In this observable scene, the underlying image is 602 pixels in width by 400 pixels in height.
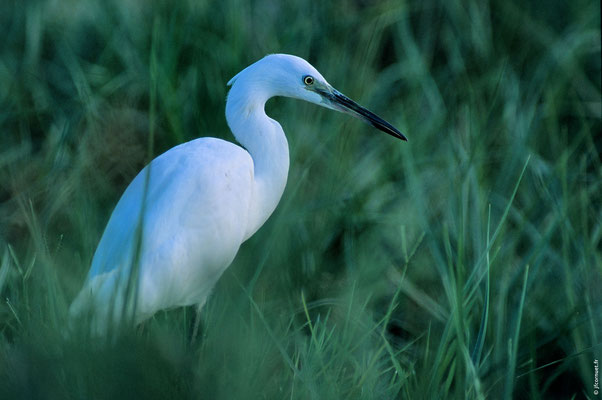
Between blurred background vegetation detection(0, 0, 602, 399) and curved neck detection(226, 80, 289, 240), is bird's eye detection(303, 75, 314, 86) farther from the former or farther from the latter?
blurred background vegetation detection(0, 0, 602, 399)

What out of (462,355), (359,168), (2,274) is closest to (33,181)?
(2,274)

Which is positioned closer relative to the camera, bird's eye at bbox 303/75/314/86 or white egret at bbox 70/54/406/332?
white egret at bbox 70/54/406/332

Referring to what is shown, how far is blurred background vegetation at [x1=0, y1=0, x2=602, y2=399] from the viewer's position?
127cm

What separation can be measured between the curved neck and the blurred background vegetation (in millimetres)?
56

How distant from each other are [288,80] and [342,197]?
0.42 meters

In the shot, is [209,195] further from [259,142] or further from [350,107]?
[350,107]

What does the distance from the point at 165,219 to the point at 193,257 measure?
0.38ft

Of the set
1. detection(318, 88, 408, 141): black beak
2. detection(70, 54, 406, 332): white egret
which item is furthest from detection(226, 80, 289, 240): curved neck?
detection(318, 88, 408, 141): black beak

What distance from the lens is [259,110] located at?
1801mm

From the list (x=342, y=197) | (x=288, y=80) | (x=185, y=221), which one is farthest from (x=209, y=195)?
(x=342, y=197)

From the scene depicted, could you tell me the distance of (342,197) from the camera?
210 cm

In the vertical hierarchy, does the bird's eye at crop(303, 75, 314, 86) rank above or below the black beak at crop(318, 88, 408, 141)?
above

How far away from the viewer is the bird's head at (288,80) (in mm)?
1777

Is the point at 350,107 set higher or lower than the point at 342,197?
higher
